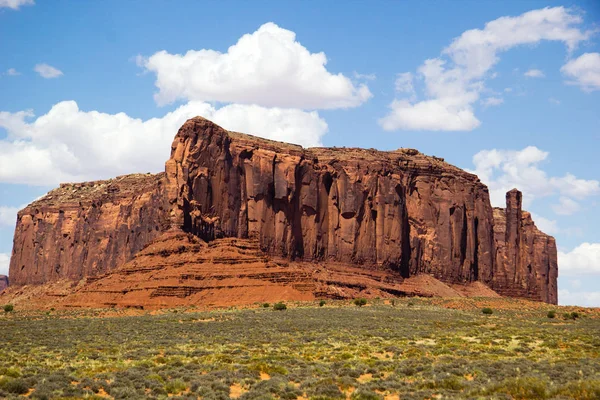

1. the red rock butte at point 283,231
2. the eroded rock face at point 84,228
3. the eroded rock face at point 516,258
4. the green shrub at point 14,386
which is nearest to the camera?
the green shrub at point 14,386

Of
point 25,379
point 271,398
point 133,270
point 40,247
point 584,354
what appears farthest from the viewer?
point 40,247

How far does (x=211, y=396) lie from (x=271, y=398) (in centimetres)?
203

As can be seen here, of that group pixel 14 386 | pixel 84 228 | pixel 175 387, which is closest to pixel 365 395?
pixel 175 387

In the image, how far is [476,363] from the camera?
34.1 m

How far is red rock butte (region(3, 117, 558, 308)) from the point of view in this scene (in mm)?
78688

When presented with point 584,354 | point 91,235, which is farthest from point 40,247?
point 584,354

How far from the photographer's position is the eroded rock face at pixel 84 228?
118000mm

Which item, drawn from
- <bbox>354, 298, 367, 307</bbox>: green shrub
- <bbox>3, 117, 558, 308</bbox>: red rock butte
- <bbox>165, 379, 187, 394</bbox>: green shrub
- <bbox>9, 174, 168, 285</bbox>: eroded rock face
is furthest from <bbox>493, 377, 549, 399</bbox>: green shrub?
<bbox>9, 174, 168, 285</bbox>: eroded rock face

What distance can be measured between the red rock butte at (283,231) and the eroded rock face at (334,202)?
0.48 ft

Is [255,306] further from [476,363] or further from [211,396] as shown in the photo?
[211,396]

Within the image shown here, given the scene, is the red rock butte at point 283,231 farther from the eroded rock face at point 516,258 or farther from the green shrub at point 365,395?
the green shrub at point 365,395

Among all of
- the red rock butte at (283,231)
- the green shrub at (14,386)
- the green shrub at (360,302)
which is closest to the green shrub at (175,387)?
the green shrub at (14,386)

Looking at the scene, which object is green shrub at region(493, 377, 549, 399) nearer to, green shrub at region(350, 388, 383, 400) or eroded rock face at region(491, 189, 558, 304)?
green shrub at region(350, 388, 383, 400)

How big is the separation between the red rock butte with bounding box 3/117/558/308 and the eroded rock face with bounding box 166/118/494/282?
0.48 ft
